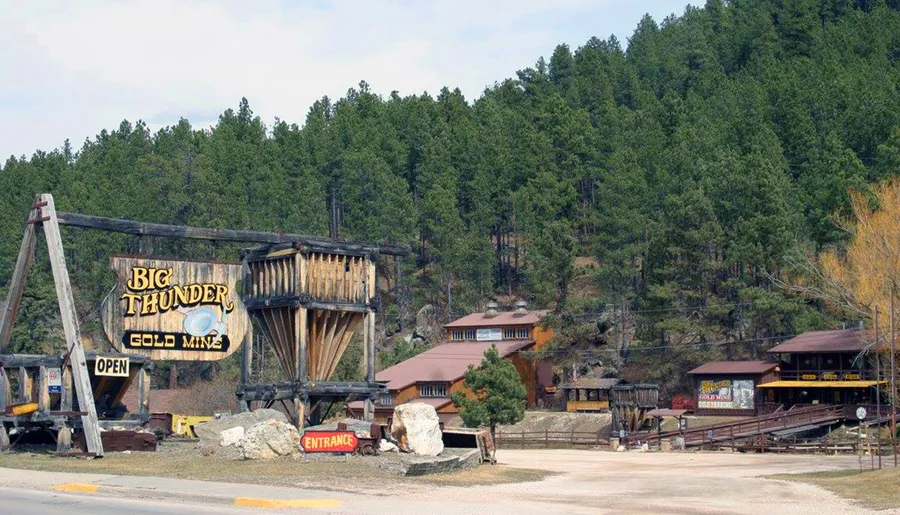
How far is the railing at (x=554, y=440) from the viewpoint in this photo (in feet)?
238

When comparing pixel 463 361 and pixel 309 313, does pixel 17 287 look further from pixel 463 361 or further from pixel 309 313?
pixel 463 361

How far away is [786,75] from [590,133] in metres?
21.9

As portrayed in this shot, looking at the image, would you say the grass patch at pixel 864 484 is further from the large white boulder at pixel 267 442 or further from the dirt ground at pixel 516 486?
the large white boulder at pixel 267 442

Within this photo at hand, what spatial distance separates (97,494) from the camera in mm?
28656

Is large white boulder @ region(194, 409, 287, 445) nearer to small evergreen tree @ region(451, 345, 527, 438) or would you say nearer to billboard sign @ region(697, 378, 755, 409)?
small evergreen tree @ region(451, 345, 527, 438)

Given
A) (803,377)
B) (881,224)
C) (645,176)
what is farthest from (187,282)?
(645,176)

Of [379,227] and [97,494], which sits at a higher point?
[379,227]

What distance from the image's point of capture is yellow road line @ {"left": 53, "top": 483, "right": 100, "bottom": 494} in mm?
29219

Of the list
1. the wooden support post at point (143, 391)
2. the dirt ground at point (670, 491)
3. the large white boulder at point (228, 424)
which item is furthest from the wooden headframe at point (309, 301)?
the dirt ground at point (670, 491)

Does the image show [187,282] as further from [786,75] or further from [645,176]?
[786,75]

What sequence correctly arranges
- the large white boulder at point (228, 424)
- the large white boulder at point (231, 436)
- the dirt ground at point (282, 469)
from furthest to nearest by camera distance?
the large white boulder at point (228, 424), the large white boulder at point (231, 436), the dirt ground at point (282, 469)

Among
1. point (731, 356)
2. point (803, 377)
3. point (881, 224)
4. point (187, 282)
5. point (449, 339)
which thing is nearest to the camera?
point (187, 282)

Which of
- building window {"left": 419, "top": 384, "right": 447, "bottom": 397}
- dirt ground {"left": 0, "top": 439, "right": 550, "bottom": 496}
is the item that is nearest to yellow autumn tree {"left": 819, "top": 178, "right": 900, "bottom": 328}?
building window {"left": 419, "top": 384, "right": 447, "bottom": 397}

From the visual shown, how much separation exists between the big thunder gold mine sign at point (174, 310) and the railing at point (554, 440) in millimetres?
29267
